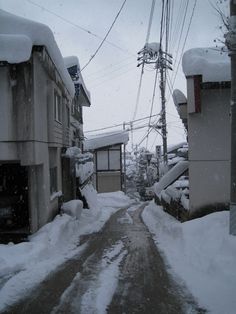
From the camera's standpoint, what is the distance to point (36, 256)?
29.6ft

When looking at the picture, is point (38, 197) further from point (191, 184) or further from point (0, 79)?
point (191, 184)

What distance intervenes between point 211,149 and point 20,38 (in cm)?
635

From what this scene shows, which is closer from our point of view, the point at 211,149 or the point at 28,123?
the point at 28,123

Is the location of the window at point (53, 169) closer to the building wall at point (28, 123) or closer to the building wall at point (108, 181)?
the building wall at point (28, 123)

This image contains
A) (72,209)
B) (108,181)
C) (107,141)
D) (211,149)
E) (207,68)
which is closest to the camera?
(207,68)

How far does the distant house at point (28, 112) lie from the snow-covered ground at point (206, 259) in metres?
4.24

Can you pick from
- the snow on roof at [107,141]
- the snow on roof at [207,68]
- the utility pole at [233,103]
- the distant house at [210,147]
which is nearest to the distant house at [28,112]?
the snow on roof at [207,68]

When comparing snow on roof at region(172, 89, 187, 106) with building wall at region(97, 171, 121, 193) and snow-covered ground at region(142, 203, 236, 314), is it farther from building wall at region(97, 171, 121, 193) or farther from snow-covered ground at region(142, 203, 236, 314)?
building wall at region(97, 171, 121, 193)

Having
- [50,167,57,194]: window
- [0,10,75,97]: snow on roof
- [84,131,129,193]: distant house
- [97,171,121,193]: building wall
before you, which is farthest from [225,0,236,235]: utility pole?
[97,171,121,193]: building wall

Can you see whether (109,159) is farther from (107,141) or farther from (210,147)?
(210,147)

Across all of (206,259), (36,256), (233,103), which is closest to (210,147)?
(233,103)

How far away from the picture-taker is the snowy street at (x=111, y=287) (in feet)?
19.3

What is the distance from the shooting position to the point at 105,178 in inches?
1517

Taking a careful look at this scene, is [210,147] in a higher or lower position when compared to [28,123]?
lower
